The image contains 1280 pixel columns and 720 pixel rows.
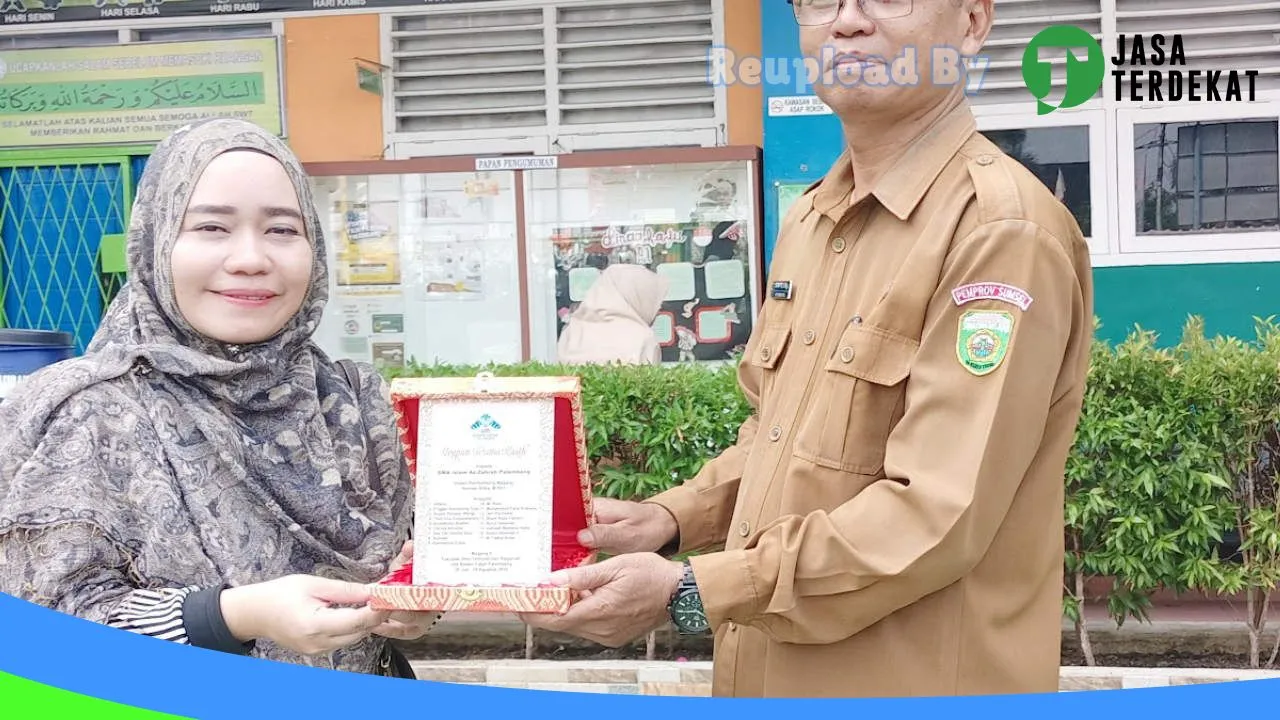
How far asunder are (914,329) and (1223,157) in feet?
17.0

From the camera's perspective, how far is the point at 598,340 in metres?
6.23

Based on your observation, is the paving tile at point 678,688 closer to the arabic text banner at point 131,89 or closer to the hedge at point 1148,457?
the hedge at point 1148,457

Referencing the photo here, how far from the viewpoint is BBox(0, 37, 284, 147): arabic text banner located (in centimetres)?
656

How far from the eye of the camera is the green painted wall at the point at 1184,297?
5961 millimetres

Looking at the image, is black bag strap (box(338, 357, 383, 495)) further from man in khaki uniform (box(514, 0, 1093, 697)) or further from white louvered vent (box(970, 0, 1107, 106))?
white louvered vent (box(970, 0, 1107, 106))

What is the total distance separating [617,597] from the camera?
5.29 ft

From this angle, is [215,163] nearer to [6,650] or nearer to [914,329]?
[6,650]

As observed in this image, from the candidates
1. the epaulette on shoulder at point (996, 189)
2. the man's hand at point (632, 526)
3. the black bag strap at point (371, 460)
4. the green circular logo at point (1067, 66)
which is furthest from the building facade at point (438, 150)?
the epaulette on shoulder at point (996, 189)

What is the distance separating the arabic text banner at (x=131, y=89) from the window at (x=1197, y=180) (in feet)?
15.3

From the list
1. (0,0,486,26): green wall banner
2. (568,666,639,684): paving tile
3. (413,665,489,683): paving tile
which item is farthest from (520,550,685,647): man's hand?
(0,0,486,26): green wall banner

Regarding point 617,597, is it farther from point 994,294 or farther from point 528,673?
point 528,673

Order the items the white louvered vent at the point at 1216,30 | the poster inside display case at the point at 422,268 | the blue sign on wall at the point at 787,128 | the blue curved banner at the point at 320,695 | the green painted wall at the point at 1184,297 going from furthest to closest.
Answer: the poster inside display case at the point at 422,268
the blue sign on wall at the point at 787,128
the green painted wall at the point at 1184,297
the white louvered vent at the point at 1216,30
the blue curved banner at the point at 320,695

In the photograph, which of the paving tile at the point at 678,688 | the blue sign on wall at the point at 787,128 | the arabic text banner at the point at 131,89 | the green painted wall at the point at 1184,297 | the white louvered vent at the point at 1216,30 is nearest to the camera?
the paving tile at the point at 678,688

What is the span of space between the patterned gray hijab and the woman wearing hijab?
13.9 feet
